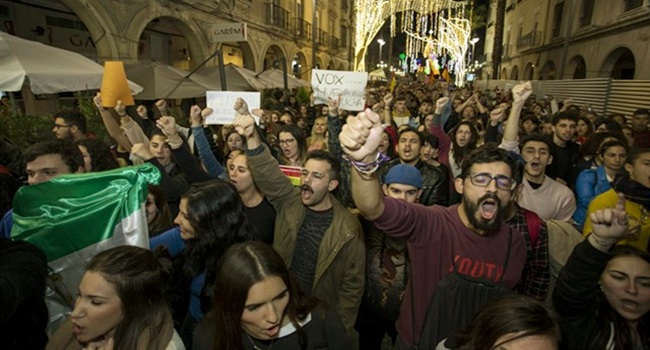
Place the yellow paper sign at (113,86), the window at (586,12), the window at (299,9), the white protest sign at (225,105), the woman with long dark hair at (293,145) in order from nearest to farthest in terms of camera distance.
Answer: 1. the woman with long dark hair at (293,145)
2. the yellow paper sign at (113,86)
3. the white protest sign at (225,105)
4. the window at (586,12)
5. the window at (299,9)

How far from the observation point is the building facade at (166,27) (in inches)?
432

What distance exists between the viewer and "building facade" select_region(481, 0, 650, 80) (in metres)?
14.9

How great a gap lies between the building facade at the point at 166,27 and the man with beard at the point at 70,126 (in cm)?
400

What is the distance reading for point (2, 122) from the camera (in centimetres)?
556

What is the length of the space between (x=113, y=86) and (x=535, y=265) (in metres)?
5.05

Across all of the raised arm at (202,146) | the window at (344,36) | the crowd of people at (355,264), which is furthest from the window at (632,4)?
Answer: the window at (344,36)

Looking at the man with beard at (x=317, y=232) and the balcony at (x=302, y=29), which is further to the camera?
the balcony at (x=302, y=29)

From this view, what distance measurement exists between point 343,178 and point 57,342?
2440mm

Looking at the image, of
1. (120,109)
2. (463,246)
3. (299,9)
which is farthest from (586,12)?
(463,246)

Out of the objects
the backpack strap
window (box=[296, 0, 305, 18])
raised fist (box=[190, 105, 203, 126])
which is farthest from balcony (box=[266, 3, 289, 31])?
the backpack strap

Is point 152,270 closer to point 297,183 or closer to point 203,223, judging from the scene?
point 203,223

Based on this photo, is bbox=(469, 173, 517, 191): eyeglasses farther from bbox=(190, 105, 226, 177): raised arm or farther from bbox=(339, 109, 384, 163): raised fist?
bbox=(190, 105, 226, 177): raised arm

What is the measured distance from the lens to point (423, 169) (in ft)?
13.6

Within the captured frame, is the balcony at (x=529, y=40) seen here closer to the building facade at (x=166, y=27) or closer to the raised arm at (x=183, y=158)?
the building facade at (x=166, y=27)
